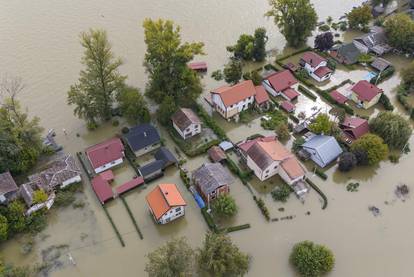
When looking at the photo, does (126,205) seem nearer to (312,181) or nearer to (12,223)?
(12,223)

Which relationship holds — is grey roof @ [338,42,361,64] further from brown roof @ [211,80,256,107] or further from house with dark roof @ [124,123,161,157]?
house with dark roof @ [124,123,161,157]

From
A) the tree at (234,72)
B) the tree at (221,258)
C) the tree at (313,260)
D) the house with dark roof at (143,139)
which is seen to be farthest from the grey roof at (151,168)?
the tree at (313,260)

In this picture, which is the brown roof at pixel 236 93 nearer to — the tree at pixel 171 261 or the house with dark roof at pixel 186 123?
the house with dark roof at pixel 186 123

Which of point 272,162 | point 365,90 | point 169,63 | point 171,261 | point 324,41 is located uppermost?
point 169,63

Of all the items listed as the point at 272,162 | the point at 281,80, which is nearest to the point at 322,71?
the point at 281,80

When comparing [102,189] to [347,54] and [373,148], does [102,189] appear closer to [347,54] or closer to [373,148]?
[373,148]
